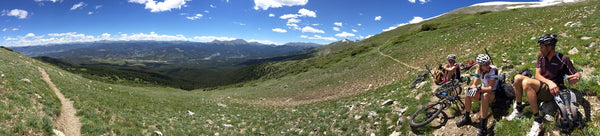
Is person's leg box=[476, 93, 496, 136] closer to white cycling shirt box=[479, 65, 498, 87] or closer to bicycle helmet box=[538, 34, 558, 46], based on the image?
white cycling shirt box=[479, 65, 498, 87]

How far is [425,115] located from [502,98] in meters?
2.91

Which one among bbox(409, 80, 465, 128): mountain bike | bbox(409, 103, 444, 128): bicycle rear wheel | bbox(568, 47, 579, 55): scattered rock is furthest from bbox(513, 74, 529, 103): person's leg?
bbox(568, 47, 579, 55): scattered rock

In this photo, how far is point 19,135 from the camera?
9.70 m

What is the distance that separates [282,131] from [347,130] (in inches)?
202

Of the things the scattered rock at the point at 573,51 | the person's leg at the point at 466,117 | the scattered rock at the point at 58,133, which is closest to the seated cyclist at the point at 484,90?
the person's leg at the point at 466,117

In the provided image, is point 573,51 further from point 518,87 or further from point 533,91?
point 533,91

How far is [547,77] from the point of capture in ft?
23.8

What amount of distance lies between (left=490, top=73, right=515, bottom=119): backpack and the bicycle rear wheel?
179 centimetres

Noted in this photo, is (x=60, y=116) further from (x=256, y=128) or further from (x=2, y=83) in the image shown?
(x=256, y=128)

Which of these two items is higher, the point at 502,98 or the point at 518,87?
the point at 518,87

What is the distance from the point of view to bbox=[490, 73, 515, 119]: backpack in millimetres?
8488

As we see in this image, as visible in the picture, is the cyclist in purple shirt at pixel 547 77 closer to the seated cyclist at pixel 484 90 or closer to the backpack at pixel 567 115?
the backpack at pixel 567 115

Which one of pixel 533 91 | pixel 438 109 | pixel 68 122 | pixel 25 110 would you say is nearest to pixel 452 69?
pixel 438 109

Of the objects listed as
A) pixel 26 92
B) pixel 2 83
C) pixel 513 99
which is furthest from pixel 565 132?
pixel 2 83
